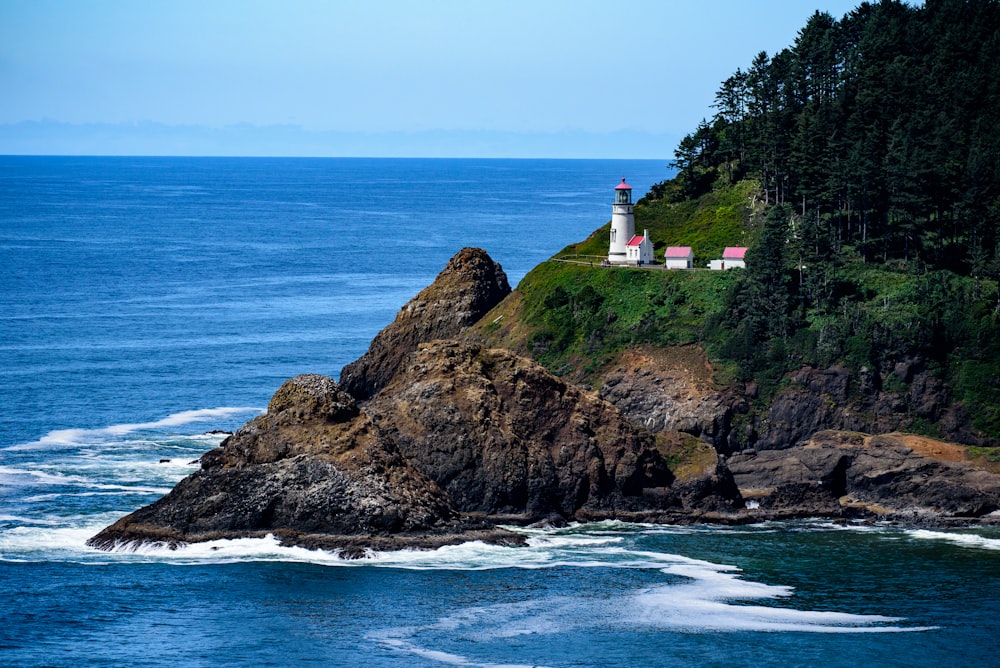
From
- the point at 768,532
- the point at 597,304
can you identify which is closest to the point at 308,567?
the point at 768,532

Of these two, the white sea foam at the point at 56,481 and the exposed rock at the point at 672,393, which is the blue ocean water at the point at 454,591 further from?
the exposed rock at the point at 672,393

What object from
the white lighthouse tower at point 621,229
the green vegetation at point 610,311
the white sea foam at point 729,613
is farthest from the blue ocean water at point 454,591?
the white lighthouse tower at point 621,229

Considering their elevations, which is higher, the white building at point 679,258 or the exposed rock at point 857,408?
the white building at point 679,258

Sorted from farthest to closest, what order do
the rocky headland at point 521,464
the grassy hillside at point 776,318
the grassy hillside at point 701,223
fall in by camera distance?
the grassy hillside at point 701,223, the grassy hillside at point 776,318, the rocky headland at point 521,464

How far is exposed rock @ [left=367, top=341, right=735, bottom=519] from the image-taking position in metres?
78.9

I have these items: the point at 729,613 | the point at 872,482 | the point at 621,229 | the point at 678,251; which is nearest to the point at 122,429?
the point at 621,229

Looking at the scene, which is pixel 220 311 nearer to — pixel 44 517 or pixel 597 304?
pixel 597 304

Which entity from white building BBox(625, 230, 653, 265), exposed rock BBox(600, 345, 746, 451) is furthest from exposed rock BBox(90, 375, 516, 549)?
white building BBox(625, 230, 653, 265)

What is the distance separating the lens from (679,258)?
106625 mm

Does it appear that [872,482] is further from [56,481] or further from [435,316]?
[56,481]

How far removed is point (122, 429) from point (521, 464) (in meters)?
33.1

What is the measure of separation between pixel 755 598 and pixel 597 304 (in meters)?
39.0

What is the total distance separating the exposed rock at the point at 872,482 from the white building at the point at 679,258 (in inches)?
997

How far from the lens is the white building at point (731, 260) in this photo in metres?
105
